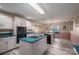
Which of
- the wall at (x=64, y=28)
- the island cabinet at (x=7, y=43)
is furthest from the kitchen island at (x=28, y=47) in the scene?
the wall at (x=64, y=28)

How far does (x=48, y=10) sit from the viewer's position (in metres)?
1.71

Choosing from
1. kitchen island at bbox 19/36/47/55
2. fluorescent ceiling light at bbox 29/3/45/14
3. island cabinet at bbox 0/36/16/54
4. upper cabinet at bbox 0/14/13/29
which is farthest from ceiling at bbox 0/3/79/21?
island cabinet at bbox 0/36/16/54

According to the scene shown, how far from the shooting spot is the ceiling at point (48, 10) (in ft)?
5.05

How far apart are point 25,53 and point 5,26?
2.83 feet

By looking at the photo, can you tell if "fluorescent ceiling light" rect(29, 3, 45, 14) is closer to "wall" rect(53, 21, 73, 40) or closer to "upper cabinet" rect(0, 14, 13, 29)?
"wall" rect(53, 21, 73, 40)

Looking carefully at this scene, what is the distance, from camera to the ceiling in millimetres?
1540

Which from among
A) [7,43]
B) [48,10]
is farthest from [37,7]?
[7,43]

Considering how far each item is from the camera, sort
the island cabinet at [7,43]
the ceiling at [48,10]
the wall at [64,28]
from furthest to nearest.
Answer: the island cabinet at [7,43] → the wall at [64,28] → the ceiling at [48,10]

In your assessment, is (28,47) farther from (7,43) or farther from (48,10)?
(7,43)

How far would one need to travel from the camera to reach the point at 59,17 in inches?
69.2

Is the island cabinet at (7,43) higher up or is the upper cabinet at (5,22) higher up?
the upper cabinet at (5,22)

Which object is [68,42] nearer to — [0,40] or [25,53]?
[25,53]

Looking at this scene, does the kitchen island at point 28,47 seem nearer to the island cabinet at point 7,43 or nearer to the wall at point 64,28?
the island cabinet at point 7,43
